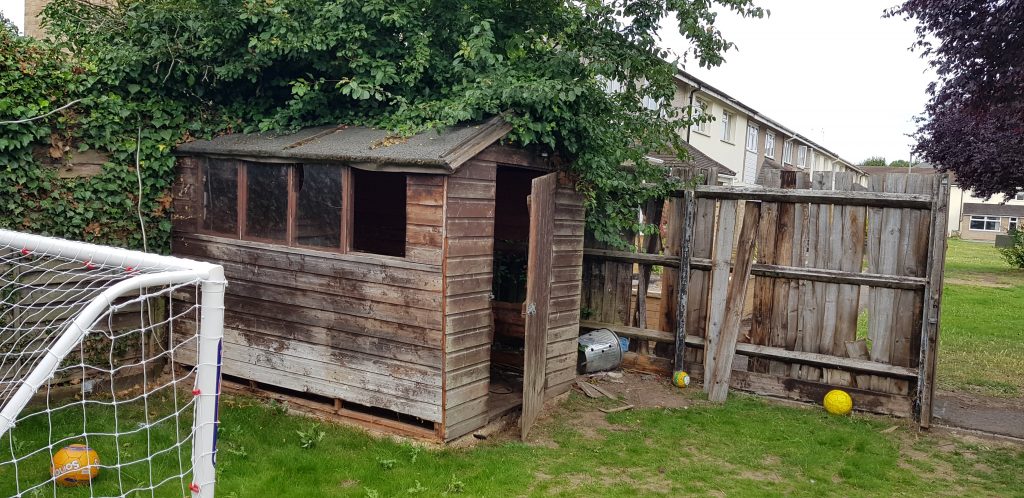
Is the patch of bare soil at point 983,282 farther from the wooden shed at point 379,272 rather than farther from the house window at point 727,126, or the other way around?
the wooden shed at point 379,272

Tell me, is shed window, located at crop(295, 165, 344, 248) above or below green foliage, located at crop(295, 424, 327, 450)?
above

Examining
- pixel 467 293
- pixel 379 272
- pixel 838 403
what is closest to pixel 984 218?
pixel 838 403

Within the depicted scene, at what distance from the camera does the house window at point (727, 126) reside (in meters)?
26.3

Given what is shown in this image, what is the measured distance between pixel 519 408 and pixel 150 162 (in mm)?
4331

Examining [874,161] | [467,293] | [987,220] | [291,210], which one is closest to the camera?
[467,293]

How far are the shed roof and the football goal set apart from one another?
65.4 metres

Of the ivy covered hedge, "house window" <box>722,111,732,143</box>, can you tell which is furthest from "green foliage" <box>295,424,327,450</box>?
"house window" <box>722,111,732,143</box>

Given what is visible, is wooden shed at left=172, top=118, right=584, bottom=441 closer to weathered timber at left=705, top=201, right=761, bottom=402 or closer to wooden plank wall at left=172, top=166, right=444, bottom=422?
wooden plank wall at left=172, top=166, right=444, bottom=422

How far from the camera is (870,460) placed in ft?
19.9

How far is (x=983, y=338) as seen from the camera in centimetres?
1127

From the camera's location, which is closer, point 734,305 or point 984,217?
point 734,305

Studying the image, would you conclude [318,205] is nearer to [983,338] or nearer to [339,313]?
[339,313]

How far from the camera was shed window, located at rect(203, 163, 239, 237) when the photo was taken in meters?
7.10

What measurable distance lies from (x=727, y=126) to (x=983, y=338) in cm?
1665
